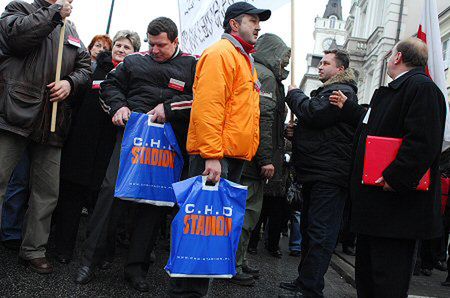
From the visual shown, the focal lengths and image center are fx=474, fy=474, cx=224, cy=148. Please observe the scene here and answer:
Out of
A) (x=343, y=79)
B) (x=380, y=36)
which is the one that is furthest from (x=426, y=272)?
(x=380, y=36)

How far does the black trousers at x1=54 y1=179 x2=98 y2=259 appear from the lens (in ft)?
13.3

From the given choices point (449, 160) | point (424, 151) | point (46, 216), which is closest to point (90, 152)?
point (46, 216)

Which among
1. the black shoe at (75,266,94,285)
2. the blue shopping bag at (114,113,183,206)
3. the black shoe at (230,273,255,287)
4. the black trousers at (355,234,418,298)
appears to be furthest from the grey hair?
the black trousers at (355,234,418,298)

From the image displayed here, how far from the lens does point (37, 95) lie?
11.8 feet

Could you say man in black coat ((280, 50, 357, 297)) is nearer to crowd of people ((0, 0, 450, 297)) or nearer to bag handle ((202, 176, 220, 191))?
crowd of people ((0, 0, 450, 297))

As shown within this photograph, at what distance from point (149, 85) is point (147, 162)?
0.67m

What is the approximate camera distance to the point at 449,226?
7.10m

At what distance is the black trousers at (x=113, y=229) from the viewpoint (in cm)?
362

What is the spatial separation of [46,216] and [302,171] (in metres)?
2.17

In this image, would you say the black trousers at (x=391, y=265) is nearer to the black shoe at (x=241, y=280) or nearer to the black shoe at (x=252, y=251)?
the black shoe at (x=241, y=280)

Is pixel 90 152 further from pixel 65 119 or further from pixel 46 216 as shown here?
pixel 46 216

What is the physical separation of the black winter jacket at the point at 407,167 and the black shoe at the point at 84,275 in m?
1.98

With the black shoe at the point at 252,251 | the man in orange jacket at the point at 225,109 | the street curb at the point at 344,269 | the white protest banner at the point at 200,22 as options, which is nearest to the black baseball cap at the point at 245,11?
the man in orange jacket at the point at 225,109

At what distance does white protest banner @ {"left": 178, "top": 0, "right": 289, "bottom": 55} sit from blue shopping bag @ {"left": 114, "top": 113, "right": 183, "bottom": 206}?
58.7 inches
